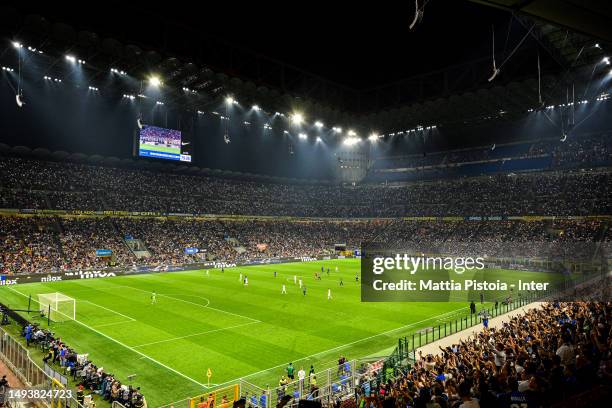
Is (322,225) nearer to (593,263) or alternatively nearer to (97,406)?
(593,263)

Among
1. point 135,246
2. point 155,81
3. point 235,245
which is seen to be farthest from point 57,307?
point 235,245

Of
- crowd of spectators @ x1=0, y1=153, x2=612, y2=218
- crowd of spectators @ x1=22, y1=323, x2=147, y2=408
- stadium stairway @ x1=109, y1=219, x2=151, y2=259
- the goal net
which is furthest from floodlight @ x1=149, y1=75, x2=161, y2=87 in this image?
crowd of spectators @ x1=22, y1=323, x2=147, y2=408

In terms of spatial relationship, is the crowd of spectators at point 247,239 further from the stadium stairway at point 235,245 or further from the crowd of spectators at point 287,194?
the crowd of spectators at point 287,194

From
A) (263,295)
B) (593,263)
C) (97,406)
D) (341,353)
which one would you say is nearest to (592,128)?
(593,263)

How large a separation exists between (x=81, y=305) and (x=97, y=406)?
59.5ft

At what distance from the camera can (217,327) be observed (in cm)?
2552

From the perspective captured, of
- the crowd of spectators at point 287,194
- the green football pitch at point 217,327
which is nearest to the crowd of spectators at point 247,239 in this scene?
the crowd of spectators at point 287,194

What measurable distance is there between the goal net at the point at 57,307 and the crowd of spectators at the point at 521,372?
22621mm

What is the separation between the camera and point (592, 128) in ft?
214

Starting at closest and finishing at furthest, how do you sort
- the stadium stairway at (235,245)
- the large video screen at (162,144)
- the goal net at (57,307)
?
the goal net at (57,307)
the large video screen at (162,144)
the stadium stairway at (235,245)

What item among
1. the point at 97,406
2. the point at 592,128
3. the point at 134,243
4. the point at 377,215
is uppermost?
the point at 592,128

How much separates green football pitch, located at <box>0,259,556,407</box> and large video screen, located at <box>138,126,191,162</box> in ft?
74.0

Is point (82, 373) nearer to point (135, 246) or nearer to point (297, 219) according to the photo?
point (135, 246)

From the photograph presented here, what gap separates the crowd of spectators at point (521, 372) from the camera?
6785 millimetres
